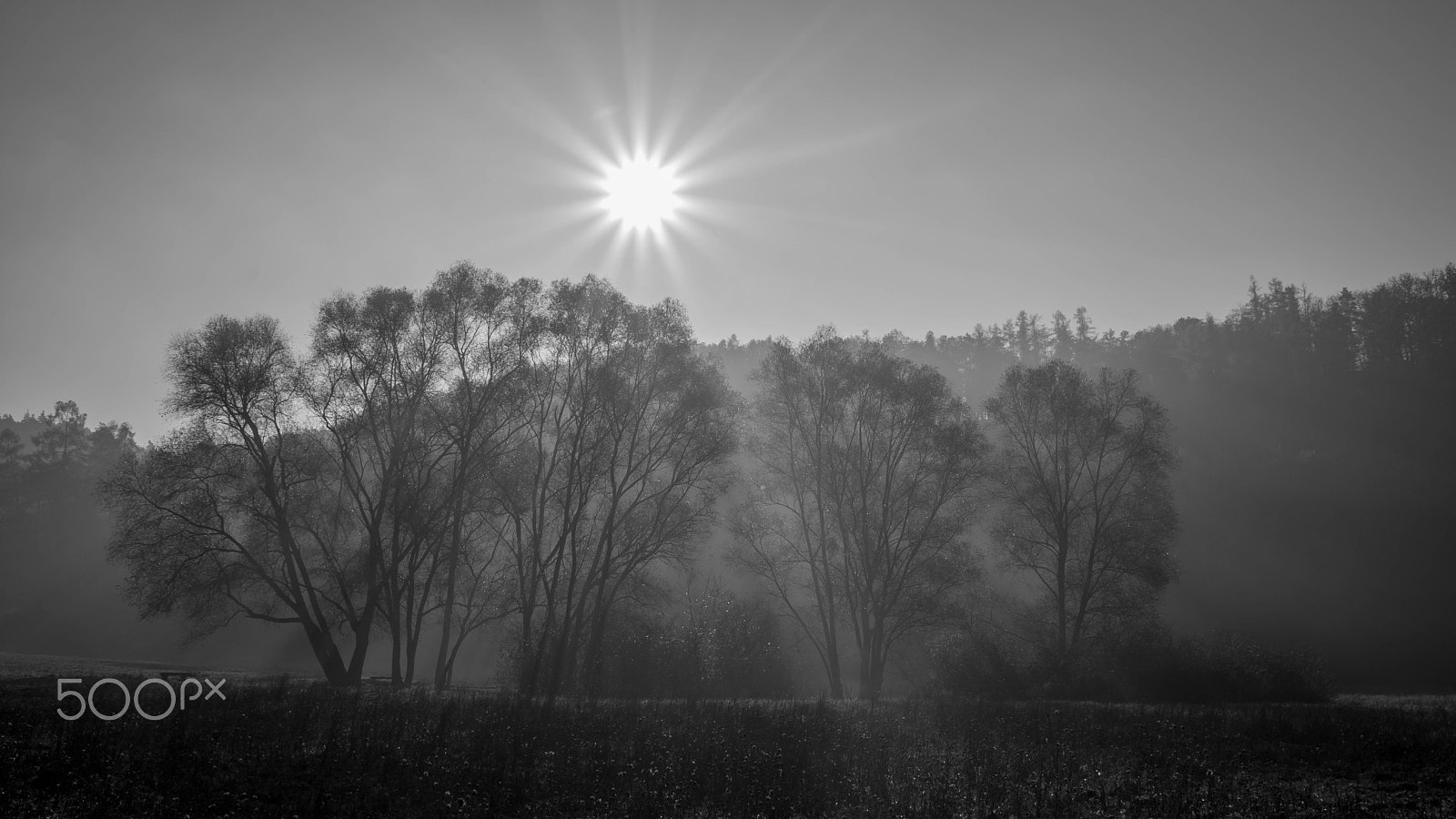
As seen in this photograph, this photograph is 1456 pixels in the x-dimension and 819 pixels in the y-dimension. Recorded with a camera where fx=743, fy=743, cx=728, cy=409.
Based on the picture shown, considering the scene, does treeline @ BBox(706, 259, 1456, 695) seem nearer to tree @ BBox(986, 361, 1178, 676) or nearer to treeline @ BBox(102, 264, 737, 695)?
tree @ BBox(986, 361, 1178, 676)

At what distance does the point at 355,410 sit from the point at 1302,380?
3910 inches

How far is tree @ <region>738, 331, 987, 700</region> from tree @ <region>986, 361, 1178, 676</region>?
4.91 m

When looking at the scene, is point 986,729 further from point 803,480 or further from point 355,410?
point 355,410

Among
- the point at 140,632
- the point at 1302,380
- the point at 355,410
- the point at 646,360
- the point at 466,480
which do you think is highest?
the point at 1302,380

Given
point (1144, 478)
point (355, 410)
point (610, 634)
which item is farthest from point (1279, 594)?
point (355, 410)

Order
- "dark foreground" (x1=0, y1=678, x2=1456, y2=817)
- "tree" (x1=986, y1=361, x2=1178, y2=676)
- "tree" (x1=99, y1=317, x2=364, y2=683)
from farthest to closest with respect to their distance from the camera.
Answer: "tree" (x1=986, y1=361, x2=1178, y2=676), "tree" (x1=99, y1=317, x2=364, y2=683), "dark foreground" (x1=0, y1=678, x2=1456, y2=817)

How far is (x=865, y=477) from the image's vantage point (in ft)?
111

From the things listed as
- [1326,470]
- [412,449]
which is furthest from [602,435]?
[1326,470]

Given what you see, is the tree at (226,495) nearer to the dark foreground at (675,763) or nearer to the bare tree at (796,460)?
the dark foreground at (675,763)

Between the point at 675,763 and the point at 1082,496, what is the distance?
99.5ft

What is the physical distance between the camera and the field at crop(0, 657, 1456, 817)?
467 inches

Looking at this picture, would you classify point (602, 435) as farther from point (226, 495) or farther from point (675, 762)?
point (675, 762)

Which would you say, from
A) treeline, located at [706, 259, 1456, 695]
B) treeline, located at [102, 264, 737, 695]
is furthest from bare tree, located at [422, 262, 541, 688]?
treeline, located at [706, 259, 1456, 695]

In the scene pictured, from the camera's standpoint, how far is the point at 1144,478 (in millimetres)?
36875
